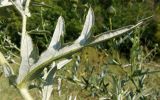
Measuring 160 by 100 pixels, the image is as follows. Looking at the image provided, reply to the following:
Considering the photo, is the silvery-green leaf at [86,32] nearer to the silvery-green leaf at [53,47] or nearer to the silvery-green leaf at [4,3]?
the silvery-green leaf at [53,47]

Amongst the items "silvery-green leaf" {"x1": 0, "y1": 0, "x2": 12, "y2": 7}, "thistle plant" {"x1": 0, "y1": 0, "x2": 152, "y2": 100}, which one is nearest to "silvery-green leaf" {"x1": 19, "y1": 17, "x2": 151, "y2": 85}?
"thistle plant" {"x1": 0, "y1": 0, "x2": 152, "y2": 100}

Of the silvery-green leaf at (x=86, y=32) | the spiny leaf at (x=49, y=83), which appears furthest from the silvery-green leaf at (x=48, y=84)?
the silvery-green leaf at (x=86, y=32)

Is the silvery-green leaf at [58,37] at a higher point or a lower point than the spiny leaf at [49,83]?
higher

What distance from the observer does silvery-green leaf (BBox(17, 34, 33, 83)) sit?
0.69 metres

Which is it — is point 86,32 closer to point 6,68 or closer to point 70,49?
point 70,49

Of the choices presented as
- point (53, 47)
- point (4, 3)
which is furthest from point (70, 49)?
point (4, 3)

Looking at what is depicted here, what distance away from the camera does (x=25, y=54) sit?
2.29 ft

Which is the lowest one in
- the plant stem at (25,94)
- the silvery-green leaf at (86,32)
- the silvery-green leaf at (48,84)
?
the silvery-green leaf at (48,84)

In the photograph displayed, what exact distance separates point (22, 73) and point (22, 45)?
4cm

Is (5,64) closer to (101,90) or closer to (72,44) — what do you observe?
(72,44)

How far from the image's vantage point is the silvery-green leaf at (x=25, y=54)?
69cm

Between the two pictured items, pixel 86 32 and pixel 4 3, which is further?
pixel 4 3

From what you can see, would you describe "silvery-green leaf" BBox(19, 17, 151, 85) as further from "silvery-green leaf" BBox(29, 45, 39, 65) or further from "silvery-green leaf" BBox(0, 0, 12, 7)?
"silvery-green leaf" BBox(0, 0, 12, 7)

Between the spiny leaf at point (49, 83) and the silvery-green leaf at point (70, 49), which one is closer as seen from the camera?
the silvery-green leaf at point (70, 49)
